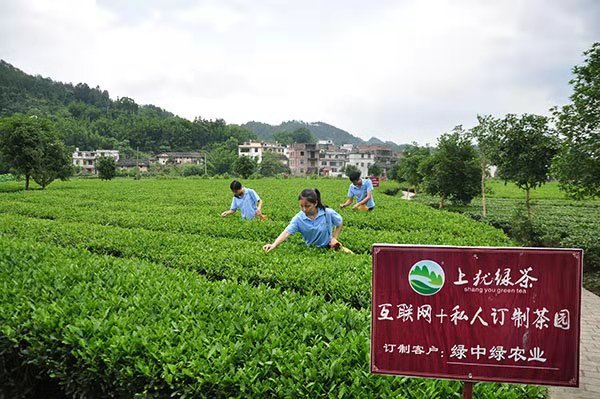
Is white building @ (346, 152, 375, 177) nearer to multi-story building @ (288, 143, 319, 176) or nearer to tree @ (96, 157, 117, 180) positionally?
multi-story building @ (288, 143, 319, 176)

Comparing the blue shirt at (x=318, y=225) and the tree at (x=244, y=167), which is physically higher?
the tree at (x=244, y=167)

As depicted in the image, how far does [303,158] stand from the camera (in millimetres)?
96875

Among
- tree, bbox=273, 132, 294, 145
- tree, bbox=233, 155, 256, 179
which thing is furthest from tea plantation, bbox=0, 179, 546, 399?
tree, bbox=273, 132, 294, 145

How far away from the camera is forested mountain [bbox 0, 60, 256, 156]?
293 feet

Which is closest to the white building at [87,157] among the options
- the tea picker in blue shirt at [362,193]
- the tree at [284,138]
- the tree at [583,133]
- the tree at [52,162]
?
the tree at [52,162]

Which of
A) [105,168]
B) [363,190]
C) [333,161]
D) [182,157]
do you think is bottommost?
[363,190]

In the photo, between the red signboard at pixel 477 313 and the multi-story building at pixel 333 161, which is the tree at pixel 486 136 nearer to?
the red signboard at pixel 477 313

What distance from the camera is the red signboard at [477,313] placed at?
208 centimetres

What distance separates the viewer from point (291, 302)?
407cm

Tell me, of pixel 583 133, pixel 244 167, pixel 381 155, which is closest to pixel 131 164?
pixel 244 167

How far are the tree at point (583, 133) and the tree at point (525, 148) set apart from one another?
230 inches

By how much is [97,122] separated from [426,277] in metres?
111

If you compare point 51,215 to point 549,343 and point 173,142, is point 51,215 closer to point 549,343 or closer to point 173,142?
point 549,343

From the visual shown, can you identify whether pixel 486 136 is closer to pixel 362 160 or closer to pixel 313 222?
pixel 313 222
